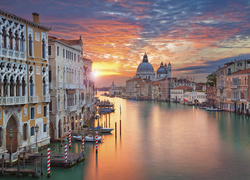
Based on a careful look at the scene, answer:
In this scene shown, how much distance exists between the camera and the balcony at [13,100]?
11.3 m

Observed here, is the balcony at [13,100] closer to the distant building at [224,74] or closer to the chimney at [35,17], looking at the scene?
the chimney at [35,17]

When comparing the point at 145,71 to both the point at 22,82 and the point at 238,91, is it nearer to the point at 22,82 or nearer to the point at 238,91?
the point at 238,91

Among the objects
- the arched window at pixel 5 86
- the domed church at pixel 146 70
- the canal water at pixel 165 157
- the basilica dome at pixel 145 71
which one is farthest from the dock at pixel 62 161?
the basilica dome at pixel 145 71

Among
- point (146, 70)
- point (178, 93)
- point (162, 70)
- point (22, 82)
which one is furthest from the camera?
point (146, 70)

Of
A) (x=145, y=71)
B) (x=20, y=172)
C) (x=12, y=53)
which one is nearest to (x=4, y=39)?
(x=12, y=53)

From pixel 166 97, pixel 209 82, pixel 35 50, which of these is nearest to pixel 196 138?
pixel 35 50

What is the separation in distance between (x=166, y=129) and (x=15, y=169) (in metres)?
16.1

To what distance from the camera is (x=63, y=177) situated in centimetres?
1084

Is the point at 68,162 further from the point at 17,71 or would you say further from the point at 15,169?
the point at 17,71

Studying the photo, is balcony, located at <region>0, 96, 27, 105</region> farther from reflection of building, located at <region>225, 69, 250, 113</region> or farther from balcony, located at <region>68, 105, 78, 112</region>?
reflection of building, located at <region>225, 69, 250, 113</region>

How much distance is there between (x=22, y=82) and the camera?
12539 millimetres

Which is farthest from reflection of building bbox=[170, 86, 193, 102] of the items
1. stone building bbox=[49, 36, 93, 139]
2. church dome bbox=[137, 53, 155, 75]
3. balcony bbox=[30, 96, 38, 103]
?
church dome bbox=[137, 53, 155, 75]

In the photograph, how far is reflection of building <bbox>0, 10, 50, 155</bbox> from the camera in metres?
11.4

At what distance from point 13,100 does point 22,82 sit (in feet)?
3.69
